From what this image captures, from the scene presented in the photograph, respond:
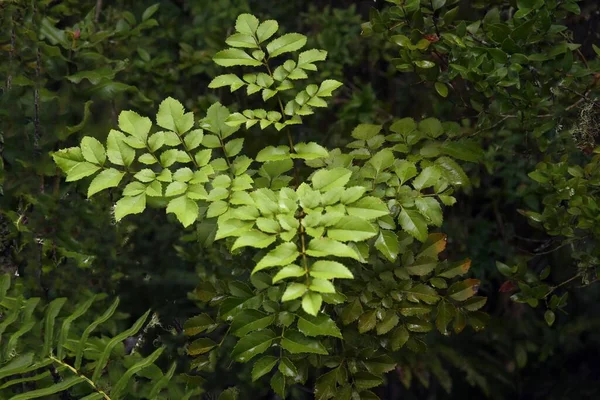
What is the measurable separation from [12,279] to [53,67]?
2.32 feet

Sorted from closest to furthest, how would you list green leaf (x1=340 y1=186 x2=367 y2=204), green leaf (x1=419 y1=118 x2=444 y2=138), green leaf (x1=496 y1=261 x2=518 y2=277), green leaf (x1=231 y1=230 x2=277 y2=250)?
1. green leaf (x1=231 y1=230 x2=277 y2=250)
2. green leaf (x1=340 y1=186 x2=367 y2=204)
3. green leaf (x1=419 y1=118 x2=444 y2=138)
4. green leaf (x1=496 y1=261 x2=518 y2=277)

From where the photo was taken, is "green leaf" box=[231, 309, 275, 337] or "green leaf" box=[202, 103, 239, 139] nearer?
"green leaf" box=[231, 309, 275, 337]

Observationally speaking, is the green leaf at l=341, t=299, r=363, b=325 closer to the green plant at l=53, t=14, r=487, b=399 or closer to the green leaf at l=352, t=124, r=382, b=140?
the green plant at l=53, t=14, r=487, b=399

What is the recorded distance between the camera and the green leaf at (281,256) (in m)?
1.32

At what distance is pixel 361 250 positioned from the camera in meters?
1.55

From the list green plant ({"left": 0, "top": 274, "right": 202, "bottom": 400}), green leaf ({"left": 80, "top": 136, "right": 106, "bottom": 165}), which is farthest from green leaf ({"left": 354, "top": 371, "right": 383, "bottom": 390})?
green leaf ({"left": 80, "top": 136, "right": 106, "bottom": 165})

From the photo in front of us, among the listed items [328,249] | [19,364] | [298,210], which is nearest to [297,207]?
[298,210]

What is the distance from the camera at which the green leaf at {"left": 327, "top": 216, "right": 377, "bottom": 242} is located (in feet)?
4.48

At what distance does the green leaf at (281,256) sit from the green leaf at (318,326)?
224mm

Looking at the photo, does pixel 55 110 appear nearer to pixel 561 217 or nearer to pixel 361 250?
pixel 361 250

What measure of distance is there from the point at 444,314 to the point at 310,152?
0.53m

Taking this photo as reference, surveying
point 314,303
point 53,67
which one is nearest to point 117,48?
point 53,67

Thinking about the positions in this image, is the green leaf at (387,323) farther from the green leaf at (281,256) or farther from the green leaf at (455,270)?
the green leaf at (281,256)

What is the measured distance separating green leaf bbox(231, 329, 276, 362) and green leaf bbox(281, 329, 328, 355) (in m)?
0.04
